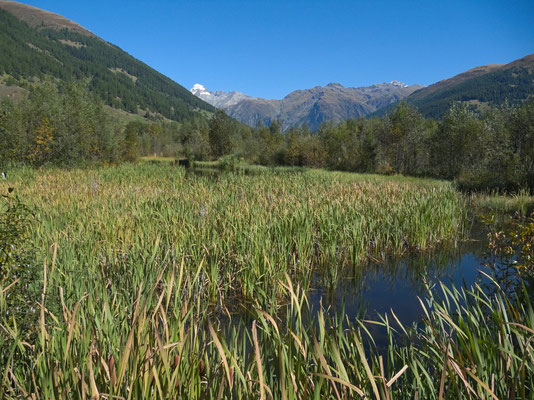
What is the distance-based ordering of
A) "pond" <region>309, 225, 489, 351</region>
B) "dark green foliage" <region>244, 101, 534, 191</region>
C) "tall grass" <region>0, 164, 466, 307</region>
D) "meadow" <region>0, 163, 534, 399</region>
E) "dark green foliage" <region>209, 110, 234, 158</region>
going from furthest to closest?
"dark green foliage" <region>209, 110, 234, 158</region> < "dark green foliage" <region>244, 101, 534, 191</region> < "pond" <region>309, 225, 489, 351</region> < "tall grass" <region>0, 164, 466, 307</region> < "meadow" <region>0, 163, 534, 399</region>

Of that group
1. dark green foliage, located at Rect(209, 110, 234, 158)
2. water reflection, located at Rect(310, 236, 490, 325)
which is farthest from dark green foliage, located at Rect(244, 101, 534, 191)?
water reflection, located at Rect(310, 236, 490, 325)

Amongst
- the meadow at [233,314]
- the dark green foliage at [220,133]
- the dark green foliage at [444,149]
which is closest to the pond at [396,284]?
the meadow at [233,314]

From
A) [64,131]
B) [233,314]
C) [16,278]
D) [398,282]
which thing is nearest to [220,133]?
[64,131]

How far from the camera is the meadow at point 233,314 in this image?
5.34 feet

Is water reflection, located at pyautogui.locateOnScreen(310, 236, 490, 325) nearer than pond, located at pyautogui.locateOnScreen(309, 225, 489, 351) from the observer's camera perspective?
No

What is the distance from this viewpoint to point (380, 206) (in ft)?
29.1

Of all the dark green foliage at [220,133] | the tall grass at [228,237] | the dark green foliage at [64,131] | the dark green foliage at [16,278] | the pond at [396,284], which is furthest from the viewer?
the dark green foliage at [220,133]

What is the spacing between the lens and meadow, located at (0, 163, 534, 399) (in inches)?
64.1

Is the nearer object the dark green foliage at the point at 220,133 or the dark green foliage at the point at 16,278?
the dark green foliage at the point at 16,278

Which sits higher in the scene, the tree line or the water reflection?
the tree line

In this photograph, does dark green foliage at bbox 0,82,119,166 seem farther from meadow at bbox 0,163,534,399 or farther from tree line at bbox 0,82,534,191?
meadow at bbox 0,163,534,399

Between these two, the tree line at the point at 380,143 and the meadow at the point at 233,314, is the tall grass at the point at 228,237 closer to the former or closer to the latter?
the meadow at the point at 233,314

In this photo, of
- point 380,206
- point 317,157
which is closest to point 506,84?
point 317,157

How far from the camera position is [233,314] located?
179 inches
